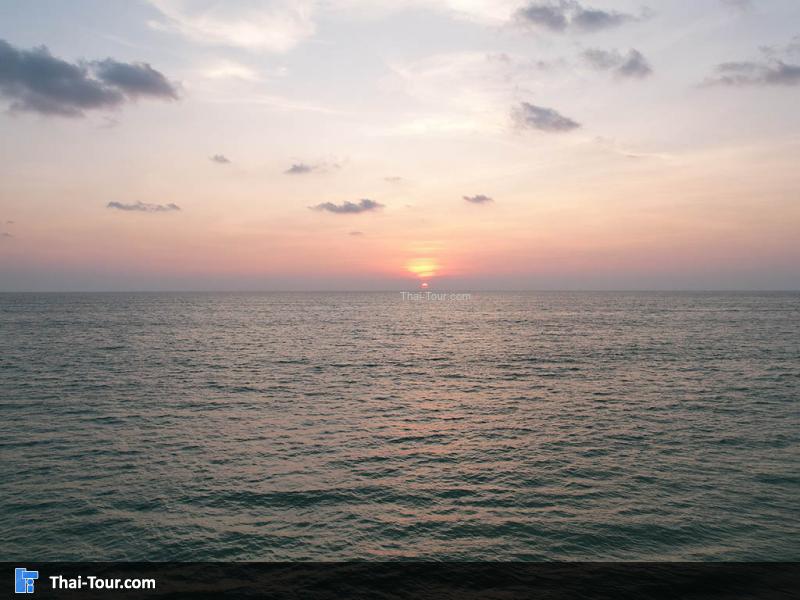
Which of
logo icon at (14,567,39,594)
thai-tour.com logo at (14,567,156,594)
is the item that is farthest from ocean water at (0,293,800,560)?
logo icon at (14,567,39,594)

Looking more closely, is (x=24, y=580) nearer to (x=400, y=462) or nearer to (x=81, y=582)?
(x=81, y=582)

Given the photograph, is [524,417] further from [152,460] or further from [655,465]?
[152,460]

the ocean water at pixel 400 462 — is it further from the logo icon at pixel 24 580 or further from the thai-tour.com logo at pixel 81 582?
the logo icon at pixel 24 580

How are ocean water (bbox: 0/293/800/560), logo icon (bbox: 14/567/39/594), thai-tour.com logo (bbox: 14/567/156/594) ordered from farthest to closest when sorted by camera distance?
ocean water (bbox: 0/293/800/560)
thai-tour.com logo (bbox: 14/567/156/594)
logo icon (bbox: 14/567/39/594)

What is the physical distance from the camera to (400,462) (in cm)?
2816

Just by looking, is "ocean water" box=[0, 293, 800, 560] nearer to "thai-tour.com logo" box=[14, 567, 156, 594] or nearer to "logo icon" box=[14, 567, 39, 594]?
"thai-tour.com logo" box=[14, 567, 156, 594]

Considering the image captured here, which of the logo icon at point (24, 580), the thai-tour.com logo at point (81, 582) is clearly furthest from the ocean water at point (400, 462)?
the logo icon at point (24, 580)

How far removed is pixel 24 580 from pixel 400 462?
17521 mm

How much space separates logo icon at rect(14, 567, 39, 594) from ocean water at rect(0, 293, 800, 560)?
3.33 m

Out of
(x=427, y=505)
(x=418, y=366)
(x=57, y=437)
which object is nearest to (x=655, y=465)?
(x=427, y=505)

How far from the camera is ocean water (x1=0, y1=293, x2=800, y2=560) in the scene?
18953mm

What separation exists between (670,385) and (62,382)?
199 feet

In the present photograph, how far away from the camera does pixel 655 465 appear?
2727 cm

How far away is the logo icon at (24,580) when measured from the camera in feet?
45.1
